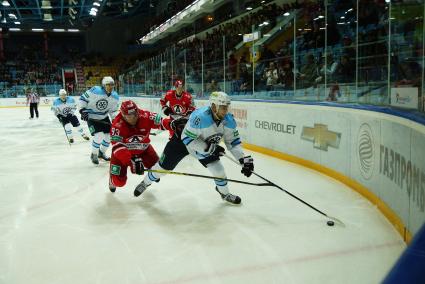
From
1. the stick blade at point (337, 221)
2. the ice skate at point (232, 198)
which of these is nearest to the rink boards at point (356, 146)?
the stick blade at point (337, 221)

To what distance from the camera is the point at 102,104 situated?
6.68 m

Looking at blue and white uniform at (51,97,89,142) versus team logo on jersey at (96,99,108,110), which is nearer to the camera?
team logo on jersey at (96,99,108,110)

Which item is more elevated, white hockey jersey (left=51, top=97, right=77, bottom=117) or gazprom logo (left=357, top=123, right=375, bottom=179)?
white hockey jersey (left=51, top=97, right=77, bottom=117)

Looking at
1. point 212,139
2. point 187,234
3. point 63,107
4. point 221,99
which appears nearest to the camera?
point 187,234

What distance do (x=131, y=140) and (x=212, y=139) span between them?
0.96 metres

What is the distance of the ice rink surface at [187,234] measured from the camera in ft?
8.63

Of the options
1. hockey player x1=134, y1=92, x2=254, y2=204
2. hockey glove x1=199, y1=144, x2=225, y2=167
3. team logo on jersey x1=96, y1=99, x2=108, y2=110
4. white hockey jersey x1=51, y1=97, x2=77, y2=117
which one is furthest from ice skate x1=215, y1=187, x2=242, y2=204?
white hockey jersey x1=51, y1=97, x2=77, y2=117

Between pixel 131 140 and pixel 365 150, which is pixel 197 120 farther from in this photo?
pixel 365 150

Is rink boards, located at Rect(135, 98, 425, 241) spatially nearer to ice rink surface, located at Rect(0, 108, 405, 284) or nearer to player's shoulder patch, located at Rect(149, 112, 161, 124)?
ice rink surface, located at Rect(0, 108, 405, 284)

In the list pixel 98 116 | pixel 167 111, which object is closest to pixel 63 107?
pixel 98 116

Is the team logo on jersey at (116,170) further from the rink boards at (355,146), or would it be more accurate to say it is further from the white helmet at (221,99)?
the rink boards at (355,146)

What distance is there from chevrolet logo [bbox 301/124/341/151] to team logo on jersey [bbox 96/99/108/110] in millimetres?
3142

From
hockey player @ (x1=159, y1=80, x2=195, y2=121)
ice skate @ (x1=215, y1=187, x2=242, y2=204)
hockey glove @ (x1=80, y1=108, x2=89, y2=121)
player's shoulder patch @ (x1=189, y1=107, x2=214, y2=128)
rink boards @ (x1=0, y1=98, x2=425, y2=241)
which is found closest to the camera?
rink boards @ (x1=0, y1=98, x2=425, y2=241)

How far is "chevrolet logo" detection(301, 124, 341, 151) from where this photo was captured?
16.7ft
